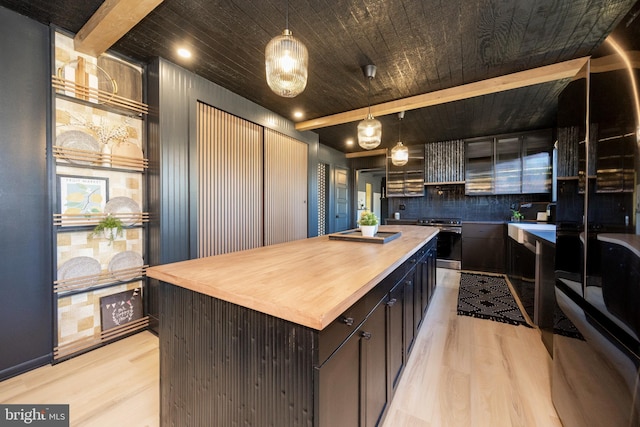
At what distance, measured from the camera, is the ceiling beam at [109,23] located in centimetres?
174

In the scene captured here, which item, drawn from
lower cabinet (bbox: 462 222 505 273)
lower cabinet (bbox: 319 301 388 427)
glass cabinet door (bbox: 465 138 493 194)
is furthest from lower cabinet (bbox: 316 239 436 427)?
glass cabinet door (bbox: 465 138 493 194)

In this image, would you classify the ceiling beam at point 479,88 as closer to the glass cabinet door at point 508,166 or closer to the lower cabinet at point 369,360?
the lower cabinet at point 369,360

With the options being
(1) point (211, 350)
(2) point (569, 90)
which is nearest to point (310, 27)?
(2) point (569, 90)

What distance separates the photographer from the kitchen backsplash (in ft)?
16.7

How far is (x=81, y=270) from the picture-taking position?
2182mm

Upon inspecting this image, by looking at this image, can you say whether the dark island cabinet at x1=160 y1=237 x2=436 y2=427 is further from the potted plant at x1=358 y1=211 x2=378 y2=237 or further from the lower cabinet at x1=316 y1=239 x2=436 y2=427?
the potted plant at x1=358 y1=211 x2=378 y2=237

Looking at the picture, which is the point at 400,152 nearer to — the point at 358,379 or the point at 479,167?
the point at 479,167

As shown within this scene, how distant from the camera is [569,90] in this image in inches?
59.4

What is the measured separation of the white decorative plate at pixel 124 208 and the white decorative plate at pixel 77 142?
39cm

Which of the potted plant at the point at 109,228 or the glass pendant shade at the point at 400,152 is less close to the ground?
the glass pendant shade at the point at 400,152

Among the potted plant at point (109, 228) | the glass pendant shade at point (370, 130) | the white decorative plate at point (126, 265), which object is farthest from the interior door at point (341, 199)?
the potted plant at point (109, 228)

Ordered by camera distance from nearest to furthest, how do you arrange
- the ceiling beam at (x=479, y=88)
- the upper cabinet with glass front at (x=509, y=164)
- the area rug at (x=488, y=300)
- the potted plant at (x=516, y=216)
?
the ceiling beam at (x=479, y=88) → the area rug at (x=488, y=300) → the upper cabinet with glass front at (x=509, y=164) → the potted plant at (x=516, y=216)

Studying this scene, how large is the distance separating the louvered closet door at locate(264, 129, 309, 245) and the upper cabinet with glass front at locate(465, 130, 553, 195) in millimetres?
3442

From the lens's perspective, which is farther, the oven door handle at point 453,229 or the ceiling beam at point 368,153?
the ceiling beam at point 368,153
